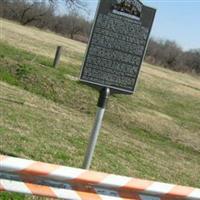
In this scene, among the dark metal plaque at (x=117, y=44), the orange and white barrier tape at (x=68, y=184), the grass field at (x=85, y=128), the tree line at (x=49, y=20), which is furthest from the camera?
the tree line at (x=49, y=20)

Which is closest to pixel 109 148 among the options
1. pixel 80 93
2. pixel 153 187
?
pixel 153 187

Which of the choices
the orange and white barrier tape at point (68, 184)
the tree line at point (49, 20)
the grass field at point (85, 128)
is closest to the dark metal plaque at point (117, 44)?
the grass field at point (85, 128)

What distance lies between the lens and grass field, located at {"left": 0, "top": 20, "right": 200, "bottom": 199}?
10711mm

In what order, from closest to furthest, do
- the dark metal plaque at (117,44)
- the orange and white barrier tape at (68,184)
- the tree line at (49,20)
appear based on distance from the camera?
the orange and white barrier tape at (68,184)
the dark metal plaque at (117,44)
the tree line at (49,20)

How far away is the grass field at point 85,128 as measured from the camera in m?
10.7

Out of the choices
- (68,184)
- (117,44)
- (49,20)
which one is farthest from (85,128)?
(49,20)

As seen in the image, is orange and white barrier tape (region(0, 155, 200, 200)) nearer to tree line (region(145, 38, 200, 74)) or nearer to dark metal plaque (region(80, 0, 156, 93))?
dark metal plaque (region(80, 0, 156, 93))

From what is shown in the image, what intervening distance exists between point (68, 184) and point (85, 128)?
365 inches

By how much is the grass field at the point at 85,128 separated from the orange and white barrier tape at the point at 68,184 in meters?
1.48

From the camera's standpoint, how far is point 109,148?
1295cm

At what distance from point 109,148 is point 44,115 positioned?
237 cm

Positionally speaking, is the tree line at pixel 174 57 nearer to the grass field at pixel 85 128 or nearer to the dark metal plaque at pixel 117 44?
the grass field at pixel 85 128

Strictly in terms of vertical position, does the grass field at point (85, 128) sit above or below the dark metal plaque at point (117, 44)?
below

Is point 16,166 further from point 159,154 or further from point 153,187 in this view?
point 159,154
